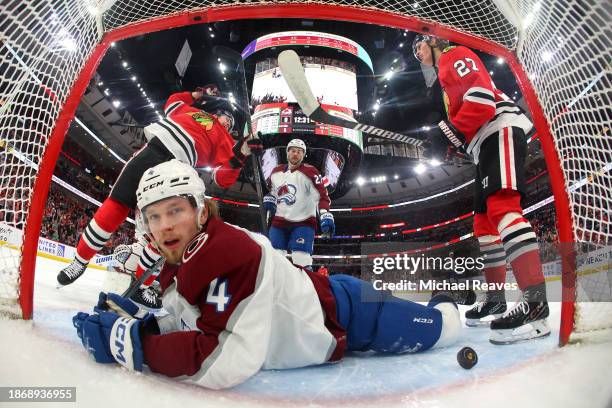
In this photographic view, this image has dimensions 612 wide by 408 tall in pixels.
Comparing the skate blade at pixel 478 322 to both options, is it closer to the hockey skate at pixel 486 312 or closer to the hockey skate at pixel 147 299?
the hockey skate at pixel 486 312

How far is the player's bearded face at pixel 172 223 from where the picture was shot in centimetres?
76

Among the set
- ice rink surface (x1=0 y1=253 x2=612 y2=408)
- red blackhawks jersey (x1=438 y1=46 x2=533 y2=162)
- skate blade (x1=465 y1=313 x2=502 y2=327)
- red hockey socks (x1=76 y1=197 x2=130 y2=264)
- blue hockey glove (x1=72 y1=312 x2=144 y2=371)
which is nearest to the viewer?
ice rink surface (x1=0 y1=253 x2=612 y2=408)

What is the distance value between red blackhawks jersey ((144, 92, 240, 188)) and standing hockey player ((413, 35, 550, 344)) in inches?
38.9

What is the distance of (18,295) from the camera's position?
977 millimetres

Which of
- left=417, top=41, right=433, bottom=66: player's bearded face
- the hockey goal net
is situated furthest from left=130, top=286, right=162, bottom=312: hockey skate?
left=417, top=41, right=433, bottom=66: player's bearded face

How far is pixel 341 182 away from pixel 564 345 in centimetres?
473

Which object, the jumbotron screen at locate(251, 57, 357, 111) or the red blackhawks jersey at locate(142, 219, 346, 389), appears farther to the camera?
the jumbotron screen at locate(251, 57, 357, 111)

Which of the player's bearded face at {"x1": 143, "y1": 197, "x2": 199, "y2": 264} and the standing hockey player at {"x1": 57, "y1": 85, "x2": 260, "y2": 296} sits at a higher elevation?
the standing hockey player at {"x1": 57, "y1": 85, "x2": 260, "y2": 296}

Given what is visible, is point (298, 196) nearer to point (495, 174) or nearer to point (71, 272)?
point (71, 272)

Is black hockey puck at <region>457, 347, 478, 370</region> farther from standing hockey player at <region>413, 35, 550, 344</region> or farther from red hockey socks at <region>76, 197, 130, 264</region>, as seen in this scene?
red hockey socks at <region>76, 197, 130, 264</region>

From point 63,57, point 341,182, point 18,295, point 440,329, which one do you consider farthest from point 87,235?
point 341,182

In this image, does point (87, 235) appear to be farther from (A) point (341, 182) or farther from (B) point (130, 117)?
(B) point (130, 117)

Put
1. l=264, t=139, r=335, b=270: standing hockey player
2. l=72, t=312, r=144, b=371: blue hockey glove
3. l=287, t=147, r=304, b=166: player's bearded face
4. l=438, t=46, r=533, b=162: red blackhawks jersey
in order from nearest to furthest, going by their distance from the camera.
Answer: l=72, t=312, r=144, b=371: blue hockey glove < l=438, t=46, r=533, b=162: red blackhawks jersey < l=264, t=139, r=335, b=270: standing hockey player < l=287, t=147, r=304, b=166: player's bearded face

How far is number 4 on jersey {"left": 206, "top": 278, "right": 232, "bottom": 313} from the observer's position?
2.14 feet
